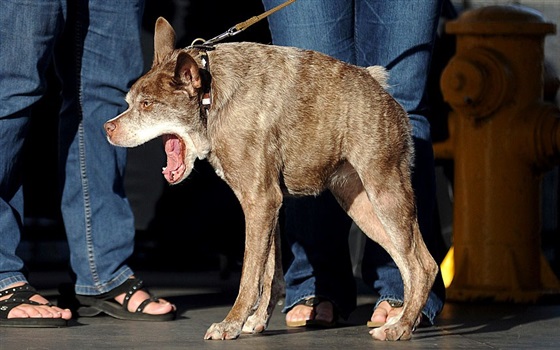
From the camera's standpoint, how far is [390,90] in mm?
4887

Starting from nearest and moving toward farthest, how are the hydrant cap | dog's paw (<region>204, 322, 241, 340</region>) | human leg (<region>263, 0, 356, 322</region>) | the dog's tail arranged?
dog's paw (<region>204, 322, 241, 340</region>), the dog's tail, human leg (<region>263, 0, 356, 322</region>), the hydrant cap

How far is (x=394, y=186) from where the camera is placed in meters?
4.41

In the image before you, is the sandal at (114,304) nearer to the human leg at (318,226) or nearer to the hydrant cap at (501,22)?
the human leg at (318,226)

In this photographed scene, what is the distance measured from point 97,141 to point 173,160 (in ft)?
2.18

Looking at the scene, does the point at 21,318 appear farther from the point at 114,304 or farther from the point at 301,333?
the point at 301,333

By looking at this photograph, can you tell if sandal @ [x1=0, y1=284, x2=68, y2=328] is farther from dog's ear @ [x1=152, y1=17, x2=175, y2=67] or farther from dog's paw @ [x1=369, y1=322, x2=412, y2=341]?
dog's paw @ [x1=369, y1=322, x2=412, y2=341]

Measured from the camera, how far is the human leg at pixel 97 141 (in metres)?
4.91

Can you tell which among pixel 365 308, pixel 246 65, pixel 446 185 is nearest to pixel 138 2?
pixel 246 65

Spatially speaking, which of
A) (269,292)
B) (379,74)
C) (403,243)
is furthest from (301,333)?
(379,74)

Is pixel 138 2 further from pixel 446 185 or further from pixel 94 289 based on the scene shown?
pixel 446 185

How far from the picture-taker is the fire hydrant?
5895mm

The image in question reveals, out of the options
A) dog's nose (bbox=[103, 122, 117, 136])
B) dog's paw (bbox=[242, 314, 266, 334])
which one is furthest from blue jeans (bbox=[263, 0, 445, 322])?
dog's nose (bbox=[103, 122, 117, 136])

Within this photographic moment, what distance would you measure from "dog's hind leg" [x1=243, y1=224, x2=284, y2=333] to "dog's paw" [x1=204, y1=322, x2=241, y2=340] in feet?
0.65

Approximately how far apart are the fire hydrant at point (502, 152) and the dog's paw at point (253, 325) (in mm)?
1637
